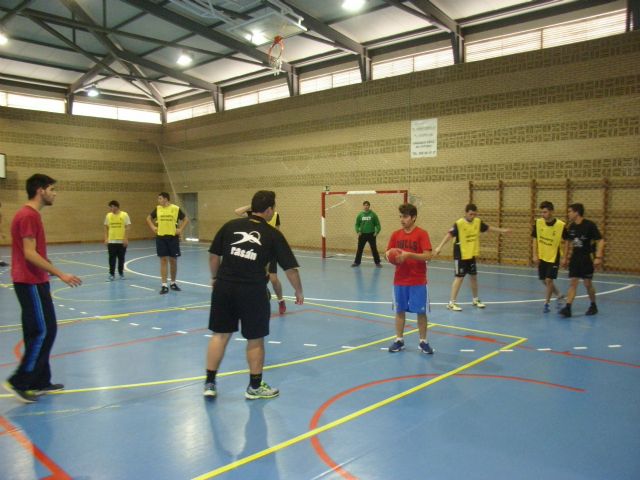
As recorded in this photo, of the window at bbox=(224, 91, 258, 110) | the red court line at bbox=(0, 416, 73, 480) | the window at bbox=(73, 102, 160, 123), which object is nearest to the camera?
the red court line at bbox=(0, 416, 73, 480)

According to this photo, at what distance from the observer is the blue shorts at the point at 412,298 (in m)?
6.03

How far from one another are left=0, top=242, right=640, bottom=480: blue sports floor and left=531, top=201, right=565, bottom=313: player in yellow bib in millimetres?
655

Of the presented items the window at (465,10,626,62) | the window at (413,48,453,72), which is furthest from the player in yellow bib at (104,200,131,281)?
the window at (465,10,626,62)

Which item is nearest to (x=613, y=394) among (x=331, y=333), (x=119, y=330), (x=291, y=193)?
(x=331, y=333)

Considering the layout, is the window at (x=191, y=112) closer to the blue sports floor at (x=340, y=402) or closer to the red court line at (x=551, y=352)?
the blue sports floor at (x=340, y=402)

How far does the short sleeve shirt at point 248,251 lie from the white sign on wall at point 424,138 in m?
14.0

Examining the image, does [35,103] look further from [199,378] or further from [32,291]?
[199,378]

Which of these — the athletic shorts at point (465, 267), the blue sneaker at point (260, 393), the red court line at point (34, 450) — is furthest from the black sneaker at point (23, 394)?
the athletic shorts at point (465, 267)

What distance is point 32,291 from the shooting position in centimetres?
460

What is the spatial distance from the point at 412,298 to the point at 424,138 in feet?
41.9

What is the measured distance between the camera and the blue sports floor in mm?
3426

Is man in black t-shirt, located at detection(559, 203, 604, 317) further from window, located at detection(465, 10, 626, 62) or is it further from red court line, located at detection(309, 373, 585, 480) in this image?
window, located at detection(465, 10, 626, 62)

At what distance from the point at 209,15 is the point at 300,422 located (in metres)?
14.6

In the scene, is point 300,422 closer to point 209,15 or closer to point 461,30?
point 209,15
